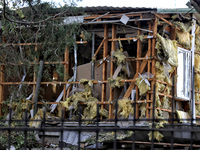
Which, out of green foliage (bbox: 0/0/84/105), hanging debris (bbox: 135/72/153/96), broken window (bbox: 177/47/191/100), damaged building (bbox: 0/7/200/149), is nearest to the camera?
hanging debris (bbox: 135/72/153/96)

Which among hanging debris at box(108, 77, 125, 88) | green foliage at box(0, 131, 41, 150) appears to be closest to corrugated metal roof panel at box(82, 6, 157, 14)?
hanging debris at box(108, 77, 125, 88)

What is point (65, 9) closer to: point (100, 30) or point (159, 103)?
point (100, 30)

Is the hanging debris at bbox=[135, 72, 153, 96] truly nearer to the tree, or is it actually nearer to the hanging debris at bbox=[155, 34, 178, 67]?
the hanging debris at bbox=[155, 34, 178, 67]

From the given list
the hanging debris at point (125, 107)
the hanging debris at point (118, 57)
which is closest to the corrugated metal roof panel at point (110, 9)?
the hanging debris at point (118, 57)

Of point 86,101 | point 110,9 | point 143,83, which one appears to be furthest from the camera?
point 86,101

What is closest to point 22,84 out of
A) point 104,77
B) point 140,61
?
point 104,77

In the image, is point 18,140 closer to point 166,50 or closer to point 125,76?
point 125,76

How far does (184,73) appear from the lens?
16562 millimetres

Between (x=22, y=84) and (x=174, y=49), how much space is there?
5172 mm

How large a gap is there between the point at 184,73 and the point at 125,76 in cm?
233

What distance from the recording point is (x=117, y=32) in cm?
1605

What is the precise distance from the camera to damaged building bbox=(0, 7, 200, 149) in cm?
1472

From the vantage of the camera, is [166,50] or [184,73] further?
[184,73]

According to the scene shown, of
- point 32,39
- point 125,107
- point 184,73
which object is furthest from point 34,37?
point 184,73
